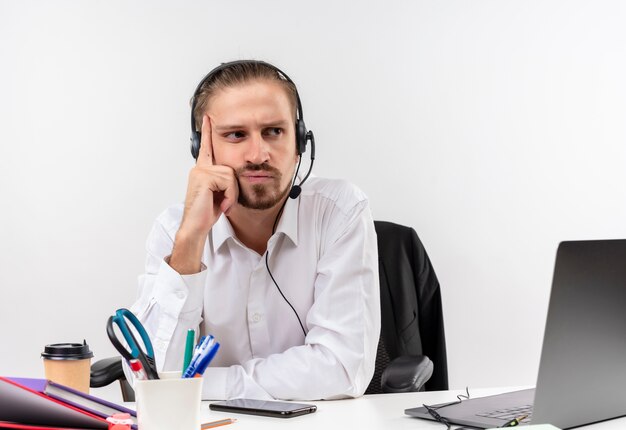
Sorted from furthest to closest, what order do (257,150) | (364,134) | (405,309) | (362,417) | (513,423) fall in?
(364,134) < (405,309) < (257,150) < (362,417) < (513,423)

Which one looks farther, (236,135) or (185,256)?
(236,135)

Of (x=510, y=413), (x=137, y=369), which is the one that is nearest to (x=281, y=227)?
(x=510, y=413)

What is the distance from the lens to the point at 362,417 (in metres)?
1.20

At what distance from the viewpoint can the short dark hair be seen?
1.75 m

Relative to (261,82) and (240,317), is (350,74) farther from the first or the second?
(240,317)

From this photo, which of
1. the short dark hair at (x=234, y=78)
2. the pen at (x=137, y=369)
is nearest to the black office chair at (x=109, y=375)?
the short dark hair at (x=234, y=78)

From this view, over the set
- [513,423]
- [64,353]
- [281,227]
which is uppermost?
[281,227]

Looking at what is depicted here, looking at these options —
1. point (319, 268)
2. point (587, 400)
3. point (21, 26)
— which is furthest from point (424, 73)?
point (587, 400)

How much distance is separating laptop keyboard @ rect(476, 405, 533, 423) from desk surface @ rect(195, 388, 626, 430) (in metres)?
0.08

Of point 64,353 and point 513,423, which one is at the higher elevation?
point 64,353

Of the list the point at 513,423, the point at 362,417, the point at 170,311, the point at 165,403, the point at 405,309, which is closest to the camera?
the point at 165,403

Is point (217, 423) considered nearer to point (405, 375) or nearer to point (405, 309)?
point (405, 375)

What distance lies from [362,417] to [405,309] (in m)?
0.76

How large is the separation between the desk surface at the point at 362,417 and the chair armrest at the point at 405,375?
0.15 meters
